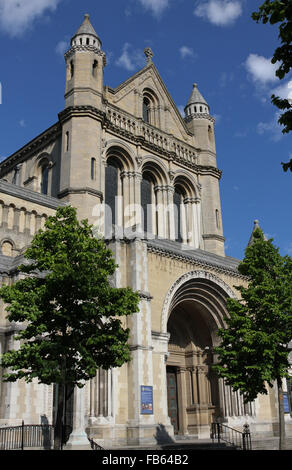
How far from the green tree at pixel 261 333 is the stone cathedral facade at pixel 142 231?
376cm

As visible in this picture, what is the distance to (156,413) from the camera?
76.4ft

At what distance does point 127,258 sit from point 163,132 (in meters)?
18.0

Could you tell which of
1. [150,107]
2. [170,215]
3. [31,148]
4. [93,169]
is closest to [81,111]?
[93,169]

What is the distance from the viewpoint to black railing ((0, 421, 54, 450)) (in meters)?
18.1

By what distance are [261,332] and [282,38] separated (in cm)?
1477

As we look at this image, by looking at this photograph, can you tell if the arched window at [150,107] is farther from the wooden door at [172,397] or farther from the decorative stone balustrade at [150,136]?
the wooden door at [172,397]

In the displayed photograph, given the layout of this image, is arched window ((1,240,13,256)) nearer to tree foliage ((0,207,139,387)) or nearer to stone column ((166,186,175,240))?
tree foliage ((0,207,139,387))

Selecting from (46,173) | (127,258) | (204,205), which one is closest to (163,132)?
(204,205)

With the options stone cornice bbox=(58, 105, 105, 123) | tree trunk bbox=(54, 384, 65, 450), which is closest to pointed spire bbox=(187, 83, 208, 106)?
stone cornice bbox=(58, 105, 105, 123)

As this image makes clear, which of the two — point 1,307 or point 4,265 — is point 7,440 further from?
point 4,265

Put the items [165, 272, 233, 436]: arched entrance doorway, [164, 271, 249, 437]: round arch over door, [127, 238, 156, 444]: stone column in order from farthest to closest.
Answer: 1. [165, 272, 233, 436]: arched entrance doorway
2. [164, 271, 249, 437]: round arch over door
3. [127, 238, 156, 444]: stone column

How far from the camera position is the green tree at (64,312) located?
16.2m

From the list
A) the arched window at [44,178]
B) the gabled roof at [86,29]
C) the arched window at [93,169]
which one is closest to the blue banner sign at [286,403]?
the arched window at [93,169]

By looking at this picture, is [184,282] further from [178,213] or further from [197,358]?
[178,213]
